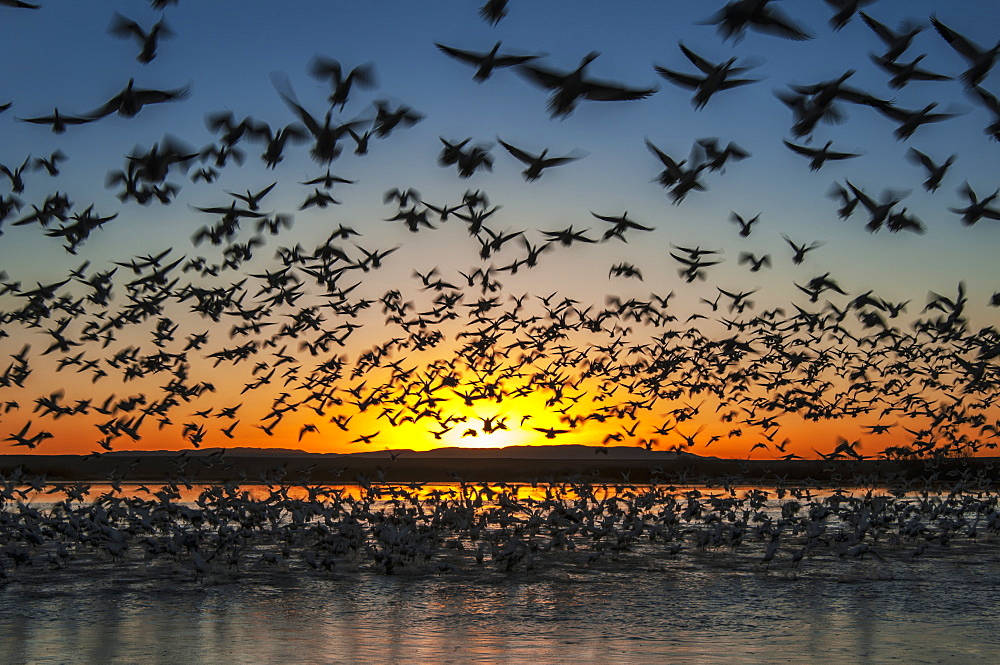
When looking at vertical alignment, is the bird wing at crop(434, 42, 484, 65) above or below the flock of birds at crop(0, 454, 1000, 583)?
above

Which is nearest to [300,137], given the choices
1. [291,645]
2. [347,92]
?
[347,92]

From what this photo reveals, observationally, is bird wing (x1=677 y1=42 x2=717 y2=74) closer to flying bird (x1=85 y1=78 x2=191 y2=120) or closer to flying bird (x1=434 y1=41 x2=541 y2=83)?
flying bird (x1=434 y1=41 x2=541 y2=83)

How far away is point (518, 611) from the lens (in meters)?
16.6

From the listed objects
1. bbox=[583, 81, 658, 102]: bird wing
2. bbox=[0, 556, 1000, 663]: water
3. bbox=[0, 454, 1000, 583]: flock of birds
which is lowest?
bbox=[0, 556, 1000, 663]: water

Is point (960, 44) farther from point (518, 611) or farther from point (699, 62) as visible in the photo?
point (518, 611)

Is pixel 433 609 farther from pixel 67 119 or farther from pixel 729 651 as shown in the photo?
pixel 67 119

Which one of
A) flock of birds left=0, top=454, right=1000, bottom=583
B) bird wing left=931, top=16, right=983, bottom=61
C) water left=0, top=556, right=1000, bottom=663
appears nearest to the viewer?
bird wing left=931, top=16, right=983, bottom=61

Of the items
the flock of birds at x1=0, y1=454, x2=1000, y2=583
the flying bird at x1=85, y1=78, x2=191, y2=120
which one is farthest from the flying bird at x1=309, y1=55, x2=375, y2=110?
the flock of birds at x1=0, y1=454, x2=1000, y2=583

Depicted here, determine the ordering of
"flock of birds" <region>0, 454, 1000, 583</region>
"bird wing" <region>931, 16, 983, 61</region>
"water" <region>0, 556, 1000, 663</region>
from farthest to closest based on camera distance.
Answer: "flock of birds" <region>0, 454, 1000, 583</region>, "water" <region>0, 556, 1000, 663</region>, "bird wing" <region>931, 16, 983, 61</region>

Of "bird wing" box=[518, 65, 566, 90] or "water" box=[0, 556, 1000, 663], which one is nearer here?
"bird wing" box=[518, 65, 566, 90]

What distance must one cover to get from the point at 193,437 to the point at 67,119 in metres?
11.5

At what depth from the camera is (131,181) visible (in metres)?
18.1

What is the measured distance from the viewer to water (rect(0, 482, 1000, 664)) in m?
13.2

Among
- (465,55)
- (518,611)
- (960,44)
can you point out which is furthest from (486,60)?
(518,611)
